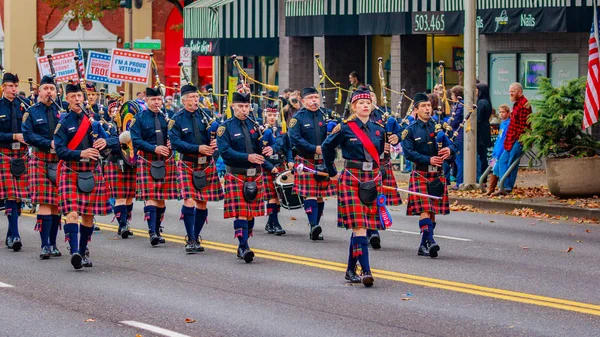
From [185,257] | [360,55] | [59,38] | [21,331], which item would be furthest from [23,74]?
[21,331]

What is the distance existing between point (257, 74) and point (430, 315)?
27.3 meters

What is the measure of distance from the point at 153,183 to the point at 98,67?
966 cm

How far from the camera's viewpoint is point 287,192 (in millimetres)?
16250

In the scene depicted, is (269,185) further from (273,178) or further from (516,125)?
(516,125)

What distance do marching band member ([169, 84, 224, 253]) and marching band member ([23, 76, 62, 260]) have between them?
1.43m

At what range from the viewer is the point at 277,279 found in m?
12.6

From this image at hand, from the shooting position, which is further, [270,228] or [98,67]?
[98,67]

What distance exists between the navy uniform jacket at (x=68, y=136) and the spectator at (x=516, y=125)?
8865mm

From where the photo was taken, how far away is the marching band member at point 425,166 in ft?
46.3

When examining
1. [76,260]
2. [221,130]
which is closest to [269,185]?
[221,130]

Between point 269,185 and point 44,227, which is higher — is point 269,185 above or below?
above

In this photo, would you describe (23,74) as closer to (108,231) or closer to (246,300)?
(108,231)

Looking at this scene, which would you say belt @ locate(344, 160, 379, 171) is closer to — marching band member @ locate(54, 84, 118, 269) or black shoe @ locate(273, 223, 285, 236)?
marching band member @ locate(54, 84, 118, 269)

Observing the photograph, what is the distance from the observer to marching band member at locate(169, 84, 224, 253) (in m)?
14.9
